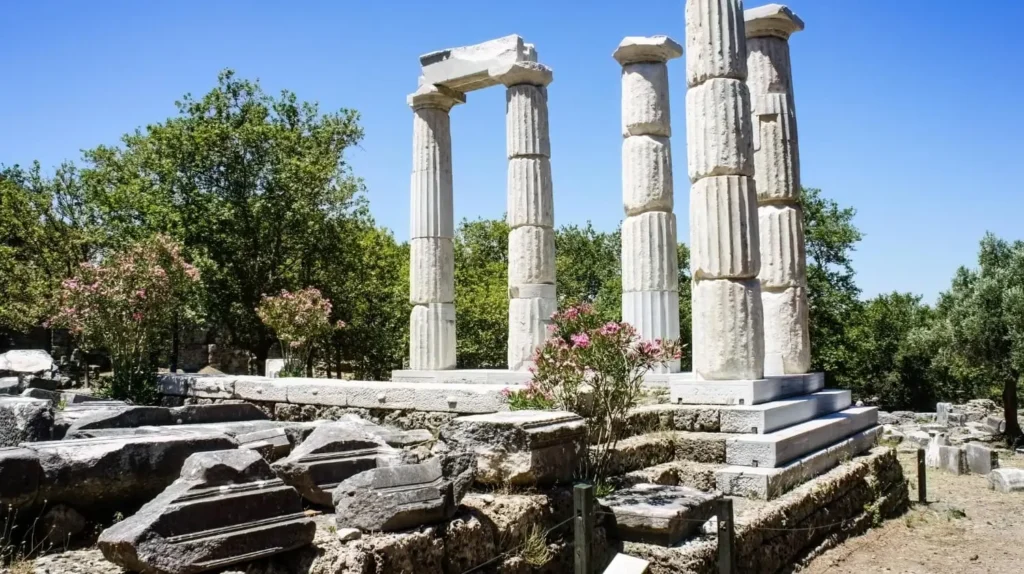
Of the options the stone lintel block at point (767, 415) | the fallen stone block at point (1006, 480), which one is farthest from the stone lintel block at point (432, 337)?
the fallen stone block at point (1006, 480)

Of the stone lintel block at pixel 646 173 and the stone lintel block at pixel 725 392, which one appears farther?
the stone lintel block at pixel 646 173

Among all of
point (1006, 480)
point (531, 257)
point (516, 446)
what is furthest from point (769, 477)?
point (531, 257)

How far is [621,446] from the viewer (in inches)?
317

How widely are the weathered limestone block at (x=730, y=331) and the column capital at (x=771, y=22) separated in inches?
184

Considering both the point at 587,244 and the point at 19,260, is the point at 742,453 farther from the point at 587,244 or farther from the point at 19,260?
the point at 587,244

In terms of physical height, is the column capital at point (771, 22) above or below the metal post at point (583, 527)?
above

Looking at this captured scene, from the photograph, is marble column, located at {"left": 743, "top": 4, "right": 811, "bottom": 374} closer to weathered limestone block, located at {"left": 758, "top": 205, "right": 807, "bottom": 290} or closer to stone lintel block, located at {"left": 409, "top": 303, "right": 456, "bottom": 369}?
weathered limestone block, located at {"left": 758, "top": 205, "right": 807, "bottom": 290}

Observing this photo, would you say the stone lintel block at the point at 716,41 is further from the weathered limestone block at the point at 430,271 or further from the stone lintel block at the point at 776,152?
the weathered limestone block at the point at 430,271

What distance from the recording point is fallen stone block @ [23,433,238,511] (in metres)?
Answer: 5.20

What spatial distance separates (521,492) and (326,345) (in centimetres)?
2043

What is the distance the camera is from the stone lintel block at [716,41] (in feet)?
32.7

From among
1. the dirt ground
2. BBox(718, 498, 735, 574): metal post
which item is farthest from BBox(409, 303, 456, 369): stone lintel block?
BBox(718, 498, 735, 574): metal post

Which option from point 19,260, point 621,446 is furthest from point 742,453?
point 19,260

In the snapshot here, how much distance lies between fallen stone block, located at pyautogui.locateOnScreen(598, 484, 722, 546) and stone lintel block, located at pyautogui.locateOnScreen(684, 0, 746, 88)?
17.8 ft
